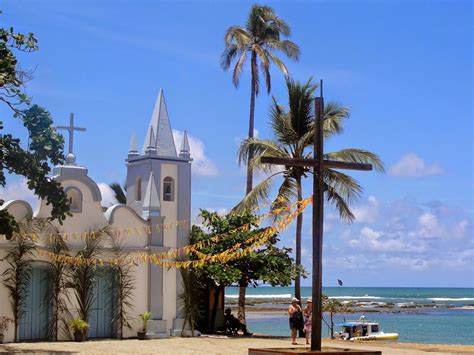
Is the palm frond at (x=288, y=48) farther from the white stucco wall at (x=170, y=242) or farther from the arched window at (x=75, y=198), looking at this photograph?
the arched window at (x=75, y=198)

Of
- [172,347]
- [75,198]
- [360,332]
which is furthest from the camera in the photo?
[360,332]

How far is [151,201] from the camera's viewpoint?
3200 cm

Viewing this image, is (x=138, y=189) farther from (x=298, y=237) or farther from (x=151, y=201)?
(x=298, y=237)

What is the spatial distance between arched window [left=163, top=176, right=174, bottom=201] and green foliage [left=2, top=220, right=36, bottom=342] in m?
5.63

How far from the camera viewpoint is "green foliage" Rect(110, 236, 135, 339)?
3108 centimetres

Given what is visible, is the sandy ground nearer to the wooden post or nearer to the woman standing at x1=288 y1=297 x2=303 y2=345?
Result: the woman standing at x1=288 y1=297 x2=303 y2=345

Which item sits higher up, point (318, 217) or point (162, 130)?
point (162, 130)

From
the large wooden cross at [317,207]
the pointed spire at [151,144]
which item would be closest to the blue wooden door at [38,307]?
the pointed spire at [151,144]

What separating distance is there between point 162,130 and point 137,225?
3733 millimetres

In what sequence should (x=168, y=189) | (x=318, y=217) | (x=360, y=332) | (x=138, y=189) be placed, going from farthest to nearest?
(x=360, y=332)
(x=138, y=189)
(x=168, y=189)
(x=318, y=217)

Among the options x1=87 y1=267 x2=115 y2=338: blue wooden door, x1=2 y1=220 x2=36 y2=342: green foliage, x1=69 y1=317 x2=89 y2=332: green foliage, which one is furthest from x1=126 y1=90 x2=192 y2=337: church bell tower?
x1=2 y1=220 x2=36 y2=342: green foliage

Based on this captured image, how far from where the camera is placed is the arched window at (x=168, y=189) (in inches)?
1297

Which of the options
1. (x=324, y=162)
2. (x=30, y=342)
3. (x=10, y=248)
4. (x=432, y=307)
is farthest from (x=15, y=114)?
(x=432, y=307)

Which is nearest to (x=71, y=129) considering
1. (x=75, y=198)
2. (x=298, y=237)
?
(x=75, y=198)
